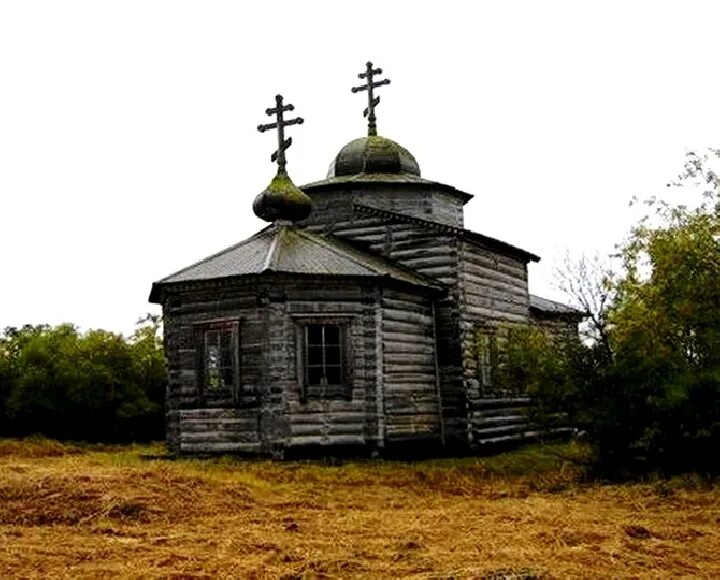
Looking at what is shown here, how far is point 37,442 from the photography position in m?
25.6

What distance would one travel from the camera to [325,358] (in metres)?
19.5

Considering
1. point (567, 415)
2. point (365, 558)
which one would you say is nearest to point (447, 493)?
point (567, 415)

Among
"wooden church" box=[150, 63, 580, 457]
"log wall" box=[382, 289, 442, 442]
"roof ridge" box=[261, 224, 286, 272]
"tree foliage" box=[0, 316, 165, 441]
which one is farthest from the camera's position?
"tree foliage" box=[0, 316, 165, 441]

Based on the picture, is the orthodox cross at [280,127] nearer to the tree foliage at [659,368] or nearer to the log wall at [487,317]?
the log wall at [487,317]

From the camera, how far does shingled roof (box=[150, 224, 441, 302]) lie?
1950 centimetres

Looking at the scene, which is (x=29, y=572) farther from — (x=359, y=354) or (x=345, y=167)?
(x=345, y=167)

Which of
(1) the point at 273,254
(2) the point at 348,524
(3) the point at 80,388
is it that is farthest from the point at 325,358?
(3) the point at 80,388

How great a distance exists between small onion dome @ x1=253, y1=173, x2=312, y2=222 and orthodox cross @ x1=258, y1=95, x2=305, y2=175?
2.17 ft

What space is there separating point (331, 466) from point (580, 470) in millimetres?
5077

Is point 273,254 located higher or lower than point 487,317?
higher

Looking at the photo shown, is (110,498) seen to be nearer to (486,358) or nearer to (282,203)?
(282,203)

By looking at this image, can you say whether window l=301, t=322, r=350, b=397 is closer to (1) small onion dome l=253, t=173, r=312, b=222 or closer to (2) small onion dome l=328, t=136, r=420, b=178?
(1) small onion dome l=253, t=173, r=312, b=222

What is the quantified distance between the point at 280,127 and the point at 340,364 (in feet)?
23.5

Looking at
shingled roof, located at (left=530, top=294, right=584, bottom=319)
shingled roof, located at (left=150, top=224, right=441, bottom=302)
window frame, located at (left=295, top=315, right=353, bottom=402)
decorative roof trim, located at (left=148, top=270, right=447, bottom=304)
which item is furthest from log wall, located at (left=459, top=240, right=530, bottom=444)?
shingled roof, located at (left=530, top=294, right=584, bottom=319)
